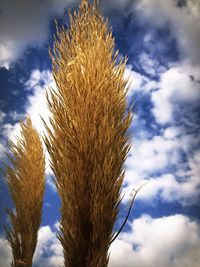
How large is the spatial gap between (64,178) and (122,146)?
0.41 m

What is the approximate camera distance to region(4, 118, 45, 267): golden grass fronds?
403 centimetres

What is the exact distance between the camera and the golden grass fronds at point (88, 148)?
5.93 ft

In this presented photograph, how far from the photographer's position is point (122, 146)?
6.68 ft

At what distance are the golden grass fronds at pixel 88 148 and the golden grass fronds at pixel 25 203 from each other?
7.03ft

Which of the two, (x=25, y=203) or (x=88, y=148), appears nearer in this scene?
(x=88, y=148)

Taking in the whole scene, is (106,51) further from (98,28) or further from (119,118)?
(119,118)

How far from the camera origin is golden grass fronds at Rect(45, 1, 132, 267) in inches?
71.1

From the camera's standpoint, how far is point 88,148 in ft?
6.13

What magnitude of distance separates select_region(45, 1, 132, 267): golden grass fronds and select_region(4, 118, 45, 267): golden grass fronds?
2.14 m

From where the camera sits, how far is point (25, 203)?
402 centimetres

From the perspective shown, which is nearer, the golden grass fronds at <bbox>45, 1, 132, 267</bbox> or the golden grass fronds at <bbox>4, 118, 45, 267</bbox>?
the golden grass fronds at <bbox>45, 1, 132, 267</bbox>

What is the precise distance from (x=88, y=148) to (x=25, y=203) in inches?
95.5

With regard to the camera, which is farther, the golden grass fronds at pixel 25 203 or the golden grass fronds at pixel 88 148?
the golden grass fronds at pixel 25 203

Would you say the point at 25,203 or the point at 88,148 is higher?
the point at 25,203
